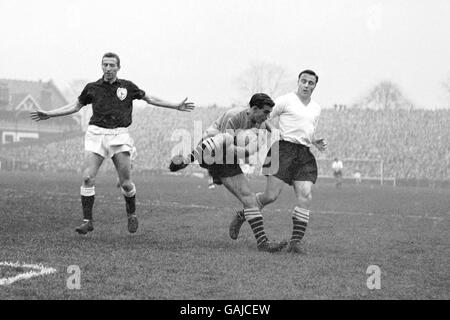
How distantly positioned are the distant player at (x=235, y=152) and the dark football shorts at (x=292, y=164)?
0.41 m

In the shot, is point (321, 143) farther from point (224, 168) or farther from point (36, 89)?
point (36, 89)

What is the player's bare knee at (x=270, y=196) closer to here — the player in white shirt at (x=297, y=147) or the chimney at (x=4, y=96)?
the player in white shirt at (x=297, y=147)

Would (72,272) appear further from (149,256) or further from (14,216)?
(14,216)

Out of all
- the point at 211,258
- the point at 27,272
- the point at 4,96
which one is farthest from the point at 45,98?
the point at 27,272

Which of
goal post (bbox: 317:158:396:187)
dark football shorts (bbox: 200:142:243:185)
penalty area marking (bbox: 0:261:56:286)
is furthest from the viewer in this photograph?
goal post (bbox: 317:158:396:187)

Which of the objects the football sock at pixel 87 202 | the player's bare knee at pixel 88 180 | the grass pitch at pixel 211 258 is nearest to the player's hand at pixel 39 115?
the player's bare knee at pixel 88 180

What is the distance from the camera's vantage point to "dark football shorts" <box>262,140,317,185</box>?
28.6ft

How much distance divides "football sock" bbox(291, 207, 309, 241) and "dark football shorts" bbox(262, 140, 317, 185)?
0.41 m

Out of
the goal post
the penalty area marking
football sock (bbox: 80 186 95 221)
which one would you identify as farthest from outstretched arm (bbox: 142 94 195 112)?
the goal post

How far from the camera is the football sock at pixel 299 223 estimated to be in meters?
8.48

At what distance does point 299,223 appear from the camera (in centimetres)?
854

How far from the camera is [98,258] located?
7.12 m

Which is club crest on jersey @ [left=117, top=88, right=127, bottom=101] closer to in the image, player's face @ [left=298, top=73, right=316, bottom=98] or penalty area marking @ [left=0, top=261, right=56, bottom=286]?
Answer: player's face @ [left=298, top=73, right=316, bottom=98]
